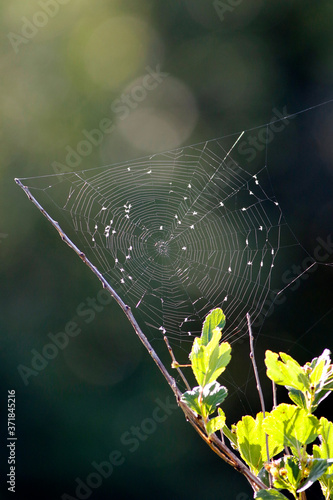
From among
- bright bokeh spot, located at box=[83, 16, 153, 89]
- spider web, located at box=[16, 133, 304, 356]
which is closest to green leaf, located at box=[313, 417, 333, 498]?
spider web, located at box=[16, 133, 304, 356]

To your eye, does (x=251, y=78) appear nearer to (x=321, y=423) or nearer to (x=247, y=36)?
(x=247, y=36)

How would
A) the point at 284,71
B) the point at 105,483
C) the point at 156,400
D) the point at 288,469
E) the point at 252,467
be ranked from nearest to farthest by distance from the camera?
the point at 288,469, the point at 252,467, the point at 156,400, the point at 105,483, the point at 284,71

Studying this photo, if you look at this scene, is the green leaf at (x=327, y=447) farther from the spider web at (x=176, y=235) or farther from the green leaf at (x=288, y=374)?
the spider web at (x=176, y=235)

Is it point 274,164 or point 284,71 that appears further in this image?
point 284,71

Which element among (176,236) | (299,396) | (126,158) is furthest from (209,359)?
(126,158)

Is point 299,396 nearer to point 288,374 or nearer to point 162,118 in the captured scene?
point 288,374

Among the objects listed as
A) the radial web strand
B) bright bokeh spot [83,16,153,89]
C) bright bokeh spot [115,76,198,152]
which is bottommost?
the radial web strand

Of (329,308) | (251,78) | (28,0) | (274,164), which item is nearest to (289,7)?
(251,78)

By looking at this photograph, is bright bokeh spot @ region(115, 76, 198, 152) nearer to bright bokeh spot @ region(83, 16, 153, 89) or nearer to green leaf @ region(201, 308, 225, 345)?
bright bokeh spot @ region(83, 16, 153, 89)
